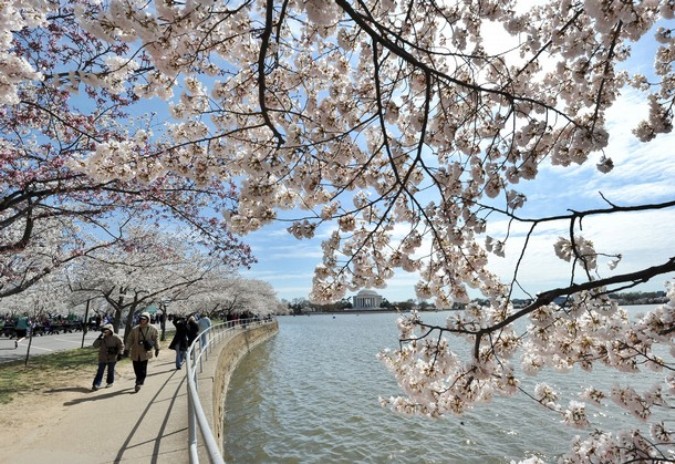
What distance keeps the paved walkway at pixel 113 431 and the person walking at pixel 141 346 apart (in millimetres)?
368

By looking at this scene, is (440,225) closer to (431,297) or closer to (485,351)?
(431,297)

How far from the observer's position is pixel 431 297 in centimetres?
421

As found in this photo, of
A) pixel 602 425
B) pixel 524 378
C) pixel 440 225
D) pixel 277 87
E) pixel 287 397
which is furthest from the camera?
pixel 524 378

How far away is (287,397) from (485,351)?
11300 millimetres

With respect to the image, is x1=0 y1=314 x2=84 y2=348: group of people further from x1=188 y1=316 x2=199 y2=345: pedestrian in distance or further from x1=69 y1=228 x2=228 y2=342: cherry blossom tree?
x1=188 y1=316 x2=199 y2=345: pedestrian in distance

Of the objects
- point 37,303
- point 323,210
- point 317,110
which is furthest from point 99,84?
point 37,303

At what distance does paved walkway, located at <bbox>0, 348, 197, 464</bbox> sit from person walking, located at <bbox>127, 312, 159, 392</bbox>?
0.37m

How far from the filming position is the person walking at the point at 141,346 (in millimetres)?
8312

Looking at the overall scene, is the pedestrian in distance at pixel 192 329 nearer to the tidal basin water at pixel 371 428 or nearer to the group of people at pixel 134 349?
the tidal basin water at pixel 371 428

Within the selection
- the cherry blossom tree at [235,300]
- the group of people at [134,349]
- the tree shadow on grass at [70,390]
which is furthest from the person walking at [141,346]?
the cherry blossom tree at [235,300]

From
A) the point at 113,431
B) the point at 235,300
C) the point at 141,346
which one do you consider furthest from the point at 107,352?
the point at 235,300

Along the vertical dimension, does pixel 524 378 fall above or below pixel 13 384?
below

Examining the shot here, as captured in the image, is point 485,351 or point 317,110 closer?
point 485,351

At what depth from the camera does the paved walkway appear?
15.1 ft
